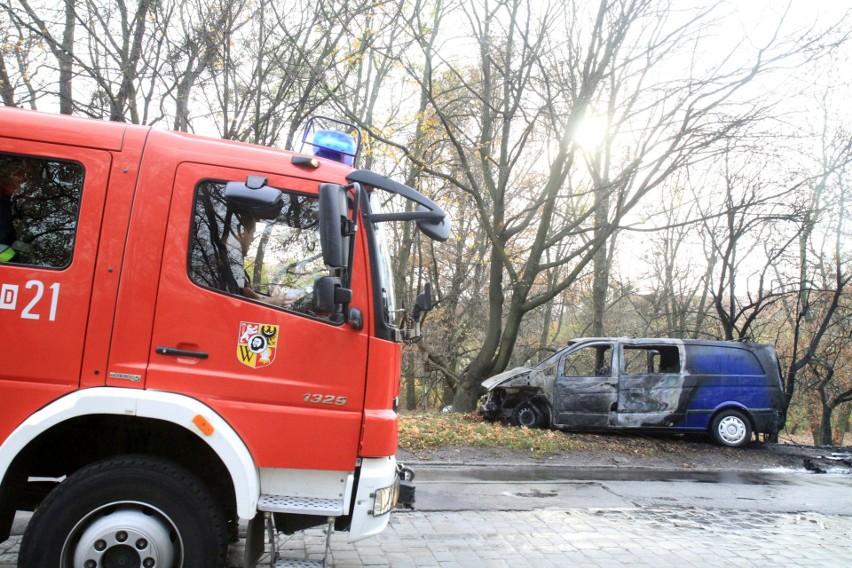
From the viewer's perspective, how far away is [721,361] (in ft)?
37.1

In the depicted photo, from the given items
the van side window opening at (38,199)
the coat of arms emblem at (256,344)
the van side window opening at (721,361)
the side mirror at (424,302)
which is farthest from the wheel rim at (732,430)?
the van side window opening at (38,199)

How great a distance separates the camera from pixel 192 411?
3.61 meters

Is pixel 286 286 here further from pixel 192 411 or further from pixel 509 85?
pixel 509 85

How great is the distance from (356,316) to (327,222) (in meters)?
0.64

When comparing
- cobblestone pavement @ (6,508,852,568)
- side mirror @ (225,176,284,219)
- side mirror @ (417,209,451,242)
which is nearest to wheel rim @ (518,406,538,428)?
cobblestone pavement @ (6,508,852,568)

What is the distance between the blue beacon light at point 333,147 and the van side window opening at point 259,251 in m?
0.66

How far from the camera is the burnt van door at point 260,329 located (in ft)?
12.3

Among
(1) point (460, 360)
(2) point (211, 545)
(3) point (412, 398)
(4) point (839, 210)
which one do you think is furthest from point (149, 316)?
(3) point (412, 398)

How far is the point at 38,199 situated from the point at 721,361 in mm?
10620

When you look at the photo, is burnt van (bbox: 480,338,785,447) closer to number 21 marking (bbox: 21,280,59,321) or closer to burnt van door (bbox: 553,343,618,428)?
burnt van door (bbox: 553,343,618,428)

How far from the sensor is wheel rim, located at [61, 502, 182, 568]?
349cm

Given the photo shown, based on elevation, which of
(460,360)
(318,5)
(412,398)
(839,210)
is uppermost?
(318,5)

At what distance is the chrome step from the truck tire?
8351 millimetres

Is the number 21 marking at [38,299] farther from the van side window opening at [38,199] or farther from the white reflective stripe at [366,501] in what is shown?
the white reflective stripe at [366,501]
